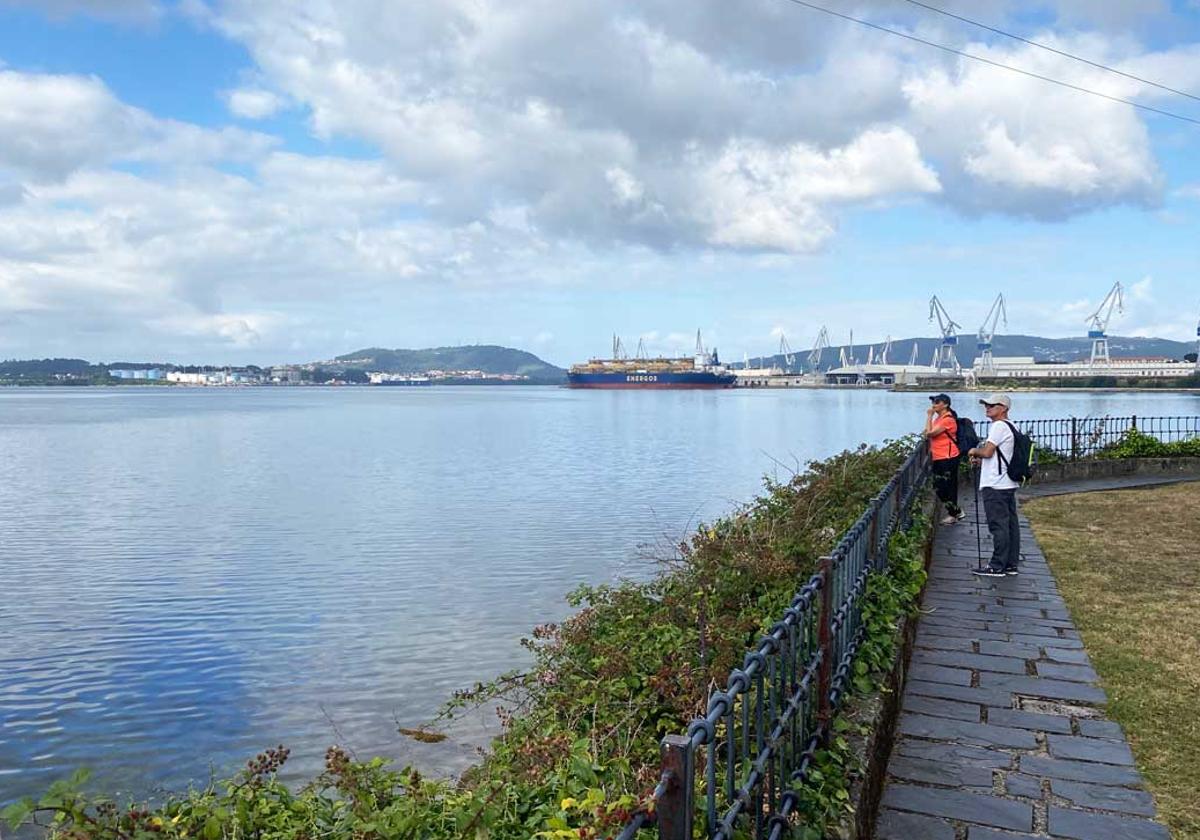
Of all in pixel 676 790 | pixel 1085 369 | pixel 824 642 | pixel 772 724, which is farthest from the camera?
pixel 1085 369

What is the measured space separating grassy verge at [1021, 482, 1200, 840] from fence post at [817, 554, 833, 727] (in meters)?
1.55

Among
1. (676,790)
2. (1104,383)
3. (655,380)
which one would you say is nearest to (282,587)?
(676,790)

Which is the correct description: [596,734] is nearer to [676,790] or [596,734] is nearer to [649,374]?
[676,790]

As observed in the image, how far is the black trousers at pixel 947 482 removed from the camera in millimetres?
11547

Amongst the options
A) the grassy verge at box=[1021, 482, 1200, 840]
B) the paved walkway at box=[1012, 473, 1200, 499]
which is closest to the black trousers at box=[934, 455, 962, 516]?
the grassy verge at box=[1021, 482, 1200, 840]

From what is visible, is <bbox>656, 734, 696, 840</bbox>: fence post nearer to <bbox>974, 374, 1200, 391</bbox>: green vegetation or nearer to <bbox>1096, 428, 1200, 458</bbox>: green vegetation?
<bbox>1096, 428, 1200, 458</bbox>: green vegetation

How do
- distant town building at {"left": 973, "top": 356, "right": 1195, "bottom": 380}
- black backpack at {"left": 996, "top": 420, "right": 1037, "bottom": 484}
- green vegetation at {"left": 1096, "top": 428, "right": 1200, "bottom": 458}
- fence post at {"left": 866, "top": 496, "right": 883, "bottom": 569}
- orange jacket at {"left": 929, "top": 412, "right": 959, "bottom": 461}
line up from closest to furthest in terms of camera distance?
fence post at {"left": 866, "top": 496, "right": 883, "bottom": 569} → black backpack at {"left": 996, "top": 420, "right": 1037, "bottom": 484} → orange jacket at {"left": 929, "top": 412, "right": 959, "bottom": 461} → green vegetation at {"left": 1096, "top": 428, "right": 1200, "bottom": 458} → distant town building at {"left": 973, "top": 356, "right": 1195, "bottom": 380}

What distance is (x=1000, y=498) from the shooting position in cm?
857

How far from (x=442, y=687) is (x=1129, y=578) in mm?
6896

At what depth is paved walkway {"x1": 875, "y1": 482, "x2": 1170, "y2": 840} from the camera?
12.5 feet

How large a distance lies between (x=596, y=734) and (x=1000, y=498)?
5.64m

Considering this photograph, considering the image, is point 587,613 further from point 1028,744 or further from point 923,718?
point 1028,744

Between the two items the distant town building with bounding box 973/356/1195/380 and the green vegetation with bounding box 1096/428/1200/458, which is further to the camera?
the distant town building with bounding box 973/356/1195/380

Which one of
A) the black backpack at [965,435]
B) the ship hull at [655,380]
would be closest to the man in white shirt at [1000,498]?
the black backpack at [965,435]
